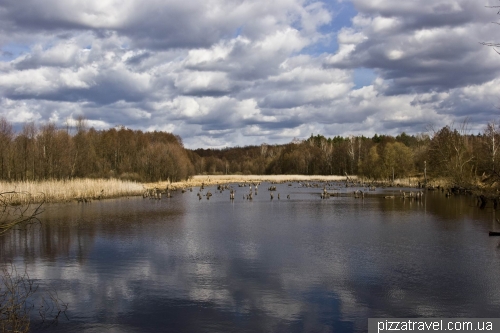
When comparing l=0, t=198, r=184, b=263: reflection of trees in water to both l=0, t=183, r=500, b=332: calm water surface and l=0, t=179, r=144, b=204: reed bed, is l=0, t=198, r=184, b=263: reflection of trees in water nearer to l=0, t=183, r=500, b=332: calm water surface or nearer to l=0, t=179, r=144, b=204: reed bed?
l=0, t=183, r=500, b=332: calm water surface

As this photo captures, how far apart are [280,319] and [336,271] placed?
367cm

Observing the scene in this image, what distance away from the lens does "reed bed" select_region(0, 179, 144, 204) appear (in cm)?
2753

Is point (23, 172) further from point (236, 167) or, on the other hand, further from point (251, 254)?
point (236, 167)

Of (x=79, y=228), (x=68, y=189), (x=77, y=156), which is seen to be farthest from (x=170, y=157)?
(x=79, y=228)

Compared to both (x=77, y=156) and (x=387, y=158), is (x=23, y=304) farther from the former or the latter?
(x=387, y=158)

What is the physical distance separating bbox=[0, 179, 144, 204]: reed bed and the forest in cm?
364

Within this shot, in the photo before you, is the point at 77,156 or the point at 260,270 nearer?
the point at 260,270

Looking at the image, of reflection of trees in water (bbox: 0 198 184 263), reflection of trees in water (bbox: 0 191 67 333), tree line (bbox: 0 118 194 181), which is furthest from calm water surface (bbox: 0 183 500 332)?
tree line (bbox: 0 118 194 181)

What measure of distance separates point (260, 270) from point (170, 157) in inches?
1742

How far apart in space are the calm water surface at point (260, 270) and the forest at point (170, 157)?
2.75m

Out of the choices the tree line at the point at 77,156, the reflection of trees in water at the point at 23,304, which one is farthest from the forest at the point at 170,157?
the reflection of trees in water at the point at 23,304

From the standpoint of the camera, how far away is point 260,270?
11.9 m

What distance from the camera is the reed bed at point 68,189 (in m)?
27.5

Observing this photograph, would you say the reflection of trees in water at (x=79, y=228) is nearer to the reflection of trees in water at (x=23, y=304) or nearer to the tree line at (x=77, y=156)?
the reflection of trees in water at (x=23, y=304)
